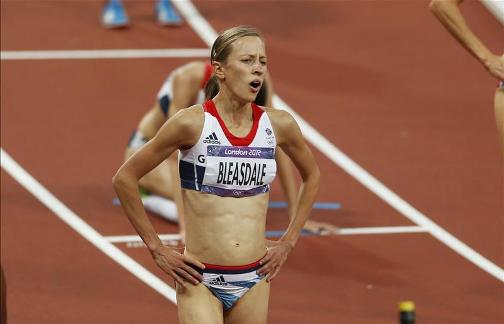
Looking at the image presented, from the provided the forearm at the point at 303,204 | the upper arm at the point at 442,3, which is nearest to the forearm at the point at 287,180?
the upper arm at the point at 442,3

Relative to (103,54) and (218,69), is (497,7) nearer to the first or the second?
(218,69)

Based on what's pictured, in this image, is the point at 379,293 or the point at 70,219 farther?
the point at 70,219

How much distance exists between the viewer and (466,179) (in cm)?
1022

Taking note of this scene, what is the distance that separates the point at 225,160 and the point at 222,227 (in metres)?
0.28

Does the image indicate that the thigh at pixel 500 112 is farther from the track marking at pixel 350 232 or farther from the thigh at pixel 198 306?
the track marking at pixel 350 232

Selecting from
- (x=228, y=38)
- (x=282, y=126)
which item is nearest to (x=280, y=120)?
(x=282, y=126)

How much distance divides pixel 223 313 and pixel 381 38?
7473 millimetres

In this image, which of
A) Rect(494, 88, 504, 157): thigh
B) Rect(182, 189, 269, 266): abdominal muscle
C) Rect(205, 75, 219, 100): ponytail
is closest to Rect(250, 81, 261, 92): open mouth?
Rect(205, 75, 219, 100): ponytail

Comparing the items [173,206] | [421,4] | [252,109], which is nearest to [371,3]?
[421,4]

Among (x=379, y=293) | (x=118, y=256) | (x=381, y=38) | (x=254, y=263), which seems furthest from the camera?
(x=381, y=38)

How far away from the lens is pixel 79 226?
366 inches

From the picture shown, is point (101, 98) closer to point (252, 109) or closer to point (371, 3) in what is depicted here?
point (371, 3)

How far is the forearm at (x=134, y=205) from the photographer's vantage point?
5.55 m

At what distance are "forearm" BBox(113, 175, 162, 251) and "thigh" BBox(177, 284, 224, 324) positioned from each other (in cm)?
24
